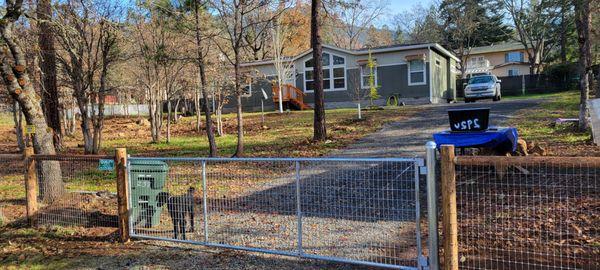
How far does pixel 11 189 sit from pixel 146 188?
5.38 m

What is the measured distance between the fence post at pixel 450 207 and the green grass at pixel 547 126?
7.64 m

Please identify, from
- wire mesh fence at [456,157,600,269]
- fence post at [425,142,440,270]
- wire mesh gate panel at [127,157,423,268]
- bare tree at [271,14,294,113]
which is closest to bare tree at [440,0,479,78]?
bare tree at [271,14,294,113]

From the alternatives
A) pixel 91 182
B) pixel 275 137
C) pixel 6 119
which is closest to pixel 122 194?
pixel 91 182

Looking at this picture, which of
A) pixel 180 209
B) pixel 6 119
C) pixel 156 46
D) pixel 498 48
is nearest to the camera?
pixel 180 209

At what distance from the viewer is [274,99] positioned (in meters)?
29.9

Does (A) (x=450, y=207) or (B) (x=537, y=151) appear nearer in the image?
(A) (x=450, y=207)

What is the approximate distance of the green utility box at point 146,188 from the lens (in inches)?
245

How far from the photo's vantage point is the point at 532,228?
5277 mm

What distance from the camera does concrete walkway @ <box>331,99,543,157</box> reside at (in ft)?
37.4

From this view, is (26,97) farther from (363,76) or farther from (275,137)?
(363,76)

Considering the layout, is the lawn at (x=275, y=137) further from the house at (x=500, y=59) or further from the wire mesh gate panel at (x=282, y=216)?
the house at (x=500, y=59)

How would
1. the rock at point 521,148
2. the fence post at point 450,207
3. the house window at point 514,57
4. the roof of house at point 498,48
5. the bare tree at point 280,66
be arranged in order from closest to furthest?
the fence post at point 450,207, the rock at point 521,148, the bare tree at point 280,66, the roof of house at point 498,48, the house window at point 514,57

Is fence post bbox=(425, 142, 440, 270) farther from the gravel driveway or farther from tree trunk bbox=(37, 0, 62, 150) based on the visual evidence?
tree trunk bbox=(37, 0, 62, 150)

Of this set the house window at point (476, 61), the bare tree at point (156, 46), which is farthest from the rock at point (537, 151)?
the house window at point (476, 61)
